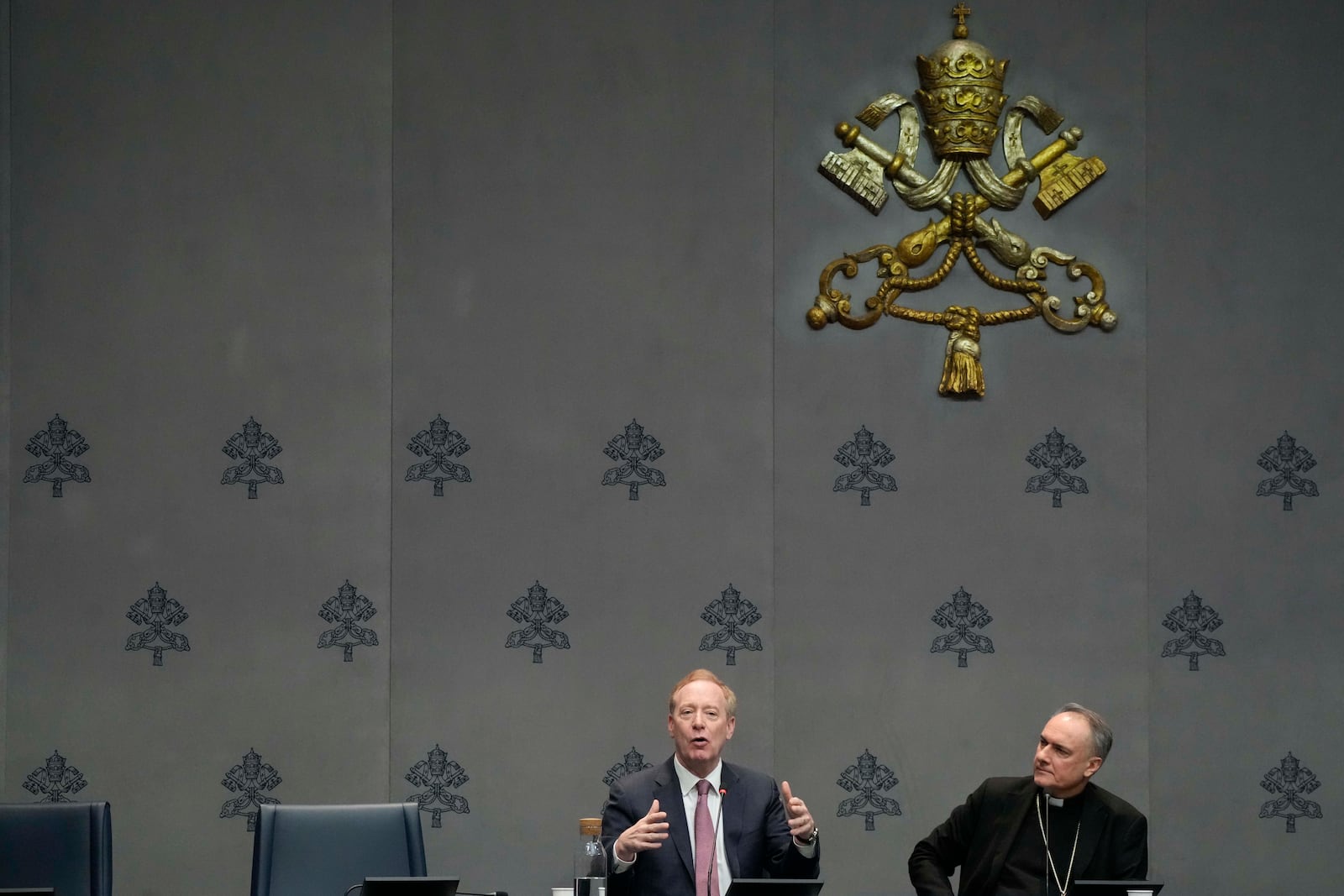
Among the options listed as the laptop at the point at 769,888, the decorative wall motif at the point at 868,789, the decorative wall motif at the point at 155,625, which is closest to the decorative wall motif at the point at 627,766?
the decorative wall motif at the point at 868,789

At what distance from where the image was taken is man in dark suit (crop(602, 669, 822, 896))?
364 centimetres

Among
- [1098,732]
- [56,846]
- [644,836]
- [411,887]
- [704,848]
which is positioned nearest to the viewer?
[411,887]

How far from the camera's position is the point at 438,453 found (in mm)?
4793

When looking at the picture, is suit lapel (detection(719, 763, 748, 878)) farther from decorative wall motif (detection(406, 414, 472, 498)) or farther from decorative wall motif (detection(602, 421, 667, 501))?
decorative wall motif (detection(406, 414, 472, 498))

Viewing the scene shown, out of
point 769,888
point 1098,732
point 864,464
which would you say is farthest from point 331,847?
point 864,464

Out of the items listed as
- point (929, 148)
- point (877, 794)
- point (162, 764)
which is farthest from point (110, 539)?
point (929, 148)

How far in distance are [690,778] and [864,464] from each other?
1518mm

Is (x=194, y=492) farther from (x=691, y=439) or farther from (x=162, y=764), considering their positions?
(x=691, y=439)

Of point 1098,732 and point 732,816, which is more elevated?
point 1098,732

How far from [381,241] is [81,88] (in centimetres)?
110

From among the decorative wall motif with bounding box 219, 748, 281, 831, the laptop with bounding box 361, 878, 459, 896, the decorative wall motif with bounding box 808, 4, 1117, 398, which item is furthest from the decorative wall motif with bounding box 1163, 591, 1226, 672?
the decorative wall motif with bounding box 219, 748, 281, 831

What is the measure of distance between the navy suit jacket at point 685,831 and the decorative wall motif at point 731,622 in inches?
38.9

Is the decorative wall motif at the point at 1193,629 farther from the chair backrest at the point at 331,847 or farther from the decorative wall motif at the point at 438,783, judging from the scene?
the chair backrest at the point at 331,847

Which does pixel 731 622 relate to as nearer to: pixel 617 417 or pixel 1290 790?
pixel 617 417
